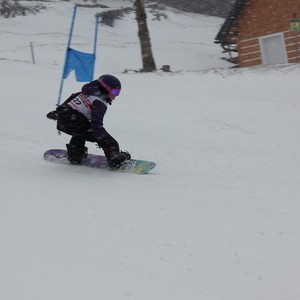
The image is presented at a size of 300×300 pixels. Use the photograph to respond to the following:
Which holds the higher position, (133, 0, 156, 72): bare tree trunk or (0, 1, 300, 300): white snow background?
(133, 0, 156, 72): bare tree trunk

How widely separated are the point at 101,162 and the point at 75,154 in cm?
41

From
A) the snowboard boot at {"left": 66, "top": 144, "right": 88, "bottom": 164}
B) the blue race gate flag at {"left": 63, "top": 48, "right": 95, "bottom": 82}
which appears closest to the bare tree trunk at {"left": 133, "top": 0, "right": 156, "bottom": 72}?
the blue race gate flag at {"left": 63, "top": 48, "right": 95, "bottom": 82}

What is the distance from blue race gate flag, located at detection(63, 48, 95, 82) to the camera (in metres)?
8.32

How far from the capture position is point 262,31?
2377cm

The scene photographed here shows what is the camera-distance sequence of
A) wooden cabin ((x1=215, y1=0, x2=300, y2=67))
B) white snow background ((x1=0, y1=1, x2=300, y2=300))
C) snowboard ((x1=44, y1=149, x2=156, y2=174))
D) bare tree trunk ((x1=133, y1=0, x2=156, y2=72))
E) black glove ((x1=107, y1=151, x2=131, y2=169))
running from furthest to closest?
wooden cabin ((x1=215, y1=0, x2=300, y2=67)), bare tree trunk ((x1=133, y1=0, x2=156, y2=72)), snowboard ((x1=44, y1=149, x2=156, y2=174)), black glove ((x1=107, y1=151, x2=131, y2=169)), white snow background ((x1=0, y1=1, x2=300, y2=300))

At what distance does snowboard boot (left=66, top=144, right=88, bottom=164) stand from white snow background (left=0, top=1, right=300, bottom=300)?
0.15 m

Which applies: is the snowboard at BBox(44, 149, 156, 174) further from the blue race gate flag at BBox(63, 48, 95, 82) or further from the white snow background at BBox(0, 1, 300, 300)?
the blue race gate flag at BBox(63, 48, 95, 82)

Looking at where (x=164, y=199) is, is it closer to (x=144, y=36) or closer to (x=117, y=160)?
(x=117, y=160)

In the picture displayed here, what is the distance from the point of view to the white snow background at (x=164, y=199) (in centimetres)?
335

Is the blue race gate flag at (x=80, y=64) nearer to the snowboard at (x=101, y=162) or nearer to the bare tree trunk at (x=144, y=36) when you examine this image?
the snowboard at (x=101, y=162)

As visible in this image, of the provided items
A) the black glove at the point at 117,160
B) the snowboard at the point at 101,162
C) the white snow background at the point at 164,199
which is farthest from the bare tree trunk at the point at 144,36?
the black glove at the point at 117,160

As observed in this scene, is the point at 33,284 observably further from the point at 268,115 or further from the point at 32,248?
the point at 268,115

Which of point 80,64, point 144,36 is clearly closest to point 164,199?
point 80,64

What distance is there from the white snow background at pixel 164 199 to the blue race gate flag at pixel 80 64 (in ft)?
4.24
